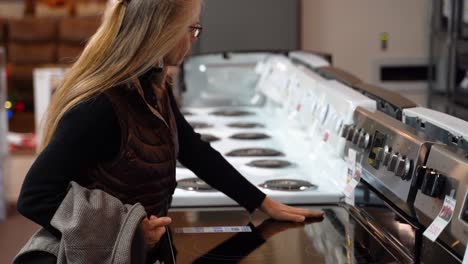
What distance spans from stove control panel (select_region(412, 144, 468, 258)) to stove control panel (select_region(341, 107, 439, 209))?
0.05 ft

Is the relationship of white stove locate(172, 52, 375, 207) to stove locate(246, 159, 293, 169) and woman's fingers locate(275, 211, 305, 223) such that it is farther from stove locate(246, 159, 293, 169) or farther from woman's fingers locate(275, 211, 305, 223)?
woman's fingers locate(275, 211, 305, 223)

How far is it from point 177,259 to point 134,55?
0.51 m

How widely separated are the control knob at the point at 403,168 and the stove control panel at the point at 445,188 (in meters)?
0.03

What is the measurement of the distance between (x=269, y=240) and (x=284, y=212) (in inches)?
8.2

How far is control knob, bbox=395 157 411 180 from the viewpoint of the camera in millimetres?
1778

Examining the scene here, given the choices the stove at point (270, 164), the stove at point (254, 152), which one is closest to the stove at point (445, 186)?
the stove at point (270, 164)

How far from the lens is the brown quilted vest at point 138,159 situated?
1.83m

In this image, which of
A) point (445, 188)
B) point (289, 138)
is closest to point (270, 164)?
point (289, 138)

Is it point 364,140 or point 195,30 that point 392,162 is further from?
point 195,30

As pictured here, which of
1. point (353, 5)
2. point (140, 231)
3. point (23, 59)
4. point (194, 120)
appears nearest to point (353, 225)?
point (140, 231)

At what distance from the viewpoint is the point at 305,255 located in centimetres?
195

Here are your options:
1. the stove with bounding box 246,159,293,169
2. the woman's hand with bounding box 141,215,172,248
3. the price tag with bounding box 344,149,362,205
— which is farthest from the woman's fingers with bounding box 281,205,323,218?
the stove with bounding box 246,159,293,169

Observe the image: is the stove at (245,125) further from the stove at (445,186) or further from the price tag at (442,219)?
the price tag at (442,219)

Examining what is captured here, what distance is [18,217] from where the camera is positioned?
5922mm
